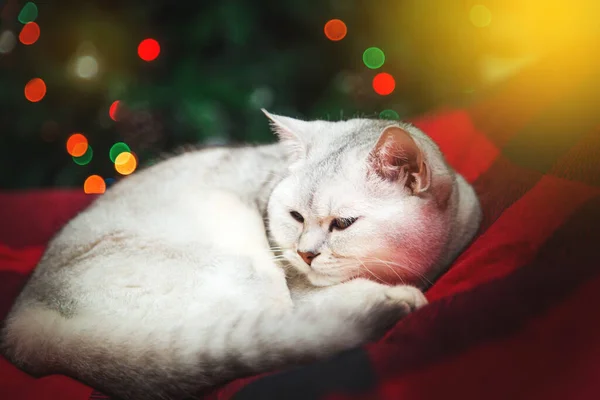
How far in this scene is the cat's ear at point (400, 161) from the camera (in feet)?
3.16

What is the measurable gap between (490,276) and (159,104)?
1633 mm

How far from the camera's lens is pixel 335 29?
206cm

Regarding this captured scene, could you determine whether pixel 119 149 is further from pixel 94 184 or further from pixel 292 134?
Result: pixel 292 134

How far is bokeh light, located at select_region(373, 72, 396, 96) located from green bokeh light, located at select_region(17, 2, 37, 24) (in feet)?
4.69

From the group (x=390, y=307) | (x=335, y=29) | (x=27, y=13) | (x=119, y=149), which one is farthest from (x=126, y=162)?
(x=390, y=307)

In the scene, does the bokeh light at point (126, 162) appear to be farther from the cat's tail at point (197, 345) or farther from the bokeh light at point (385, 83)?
the cat's tail at point (197, 345)

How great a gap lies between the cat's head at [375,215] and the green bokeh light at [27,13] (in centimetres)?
163

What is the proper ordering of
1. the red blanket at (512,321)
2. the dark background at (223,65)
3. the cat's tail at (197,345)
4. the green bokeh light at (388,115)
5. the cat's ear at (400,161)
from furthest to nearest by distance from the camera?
the dark background at (223,65) < the green bokeh light at (388,115) < the cat's ear at (400,161) < the cat's tail at (197,345) < the red blanket at (512,321)

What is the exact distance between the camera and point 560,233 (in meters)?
0.83

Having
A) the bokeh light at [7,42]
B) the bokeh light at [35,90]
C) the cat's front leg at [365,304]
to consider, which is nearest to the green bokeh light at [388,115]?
the cat's front leg at [365,304]

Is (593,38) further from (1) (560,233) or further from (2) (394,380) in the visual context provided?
(2) (394,380)


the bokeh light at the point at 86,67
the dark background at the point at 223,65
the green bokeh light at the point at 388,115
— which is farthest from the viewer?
the bokeh light at the point at 86,67

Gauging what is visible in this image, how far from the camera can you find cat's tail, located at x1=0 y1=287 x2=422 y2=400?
2.54 feet

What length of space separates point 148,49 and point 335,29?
2.54ft
